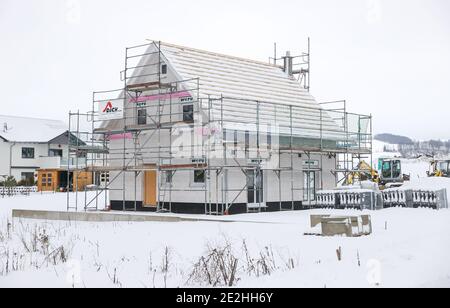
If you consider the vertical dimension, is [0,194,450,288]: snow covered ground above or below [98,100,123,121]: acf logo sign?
below

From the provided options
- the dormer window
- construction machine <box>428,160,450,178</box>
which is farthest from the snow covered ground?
construction machine <box>428,160,450,178</box>

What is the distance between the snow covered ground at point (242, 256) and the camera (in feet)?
35.5

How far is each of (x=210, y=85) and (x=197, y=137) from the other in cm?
320

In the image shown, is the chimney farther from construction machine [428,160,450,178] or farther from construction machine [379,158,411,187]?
construction machine [428,160,450,178]

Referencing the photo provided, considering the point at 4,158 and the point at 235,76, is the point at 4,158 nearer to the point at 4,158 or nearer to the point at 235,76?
the point at 4,158

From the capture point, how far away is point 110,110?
27.2m

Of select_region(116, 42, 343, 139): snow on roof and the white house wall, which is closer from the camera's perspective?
select_region(116, 42, 343, 139): snow on roof

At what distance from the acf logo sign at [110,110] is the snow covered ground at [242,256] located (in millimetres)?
7524

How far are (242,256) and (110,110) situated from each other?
50.8 feet

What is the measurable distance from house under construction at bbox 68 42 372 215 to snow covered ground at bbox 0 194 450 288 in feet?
14.4

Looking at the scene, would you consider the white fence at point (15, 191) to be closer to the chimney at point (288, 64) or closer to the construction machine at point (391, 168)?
the chimney at point (288, 64)

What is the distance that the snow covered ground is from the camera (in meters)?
10.8
